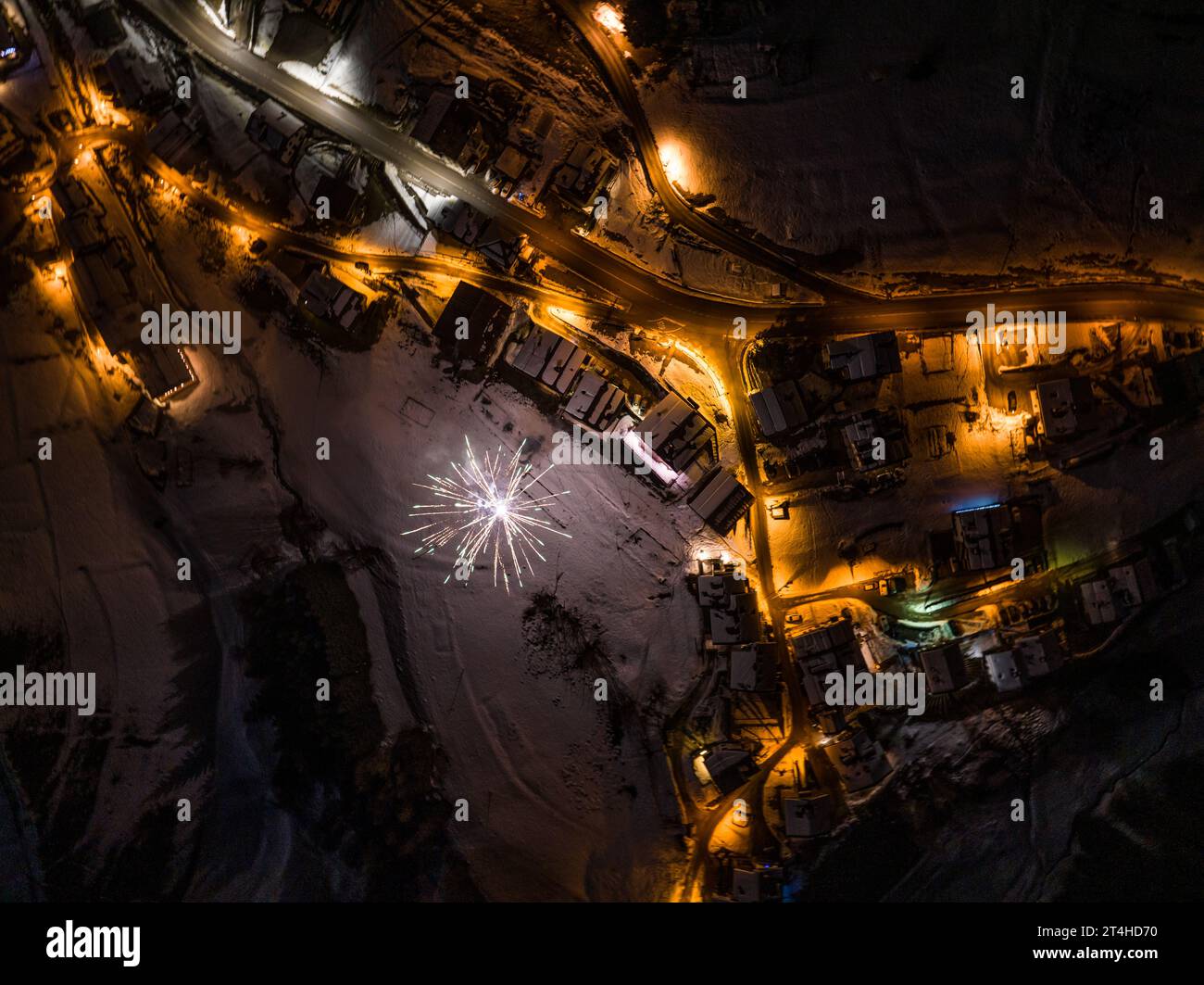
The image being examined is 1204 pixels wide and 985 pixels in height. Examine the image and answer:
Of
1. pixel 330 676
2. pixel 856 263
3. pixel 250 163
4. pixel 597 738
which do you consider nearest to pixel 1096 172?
pixel 856 263

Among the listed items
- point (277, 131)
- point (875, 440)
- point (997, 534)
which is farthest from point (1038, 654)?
point (277, 131)

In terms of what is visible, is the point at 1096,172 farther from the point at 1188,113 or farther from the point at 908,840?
the point at 908,840

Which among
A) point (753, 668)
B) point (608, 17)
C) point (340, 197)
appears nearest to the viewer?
point (753, 668)

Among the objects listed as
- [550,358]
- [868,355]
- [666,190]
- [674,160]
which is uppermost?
[674,160]

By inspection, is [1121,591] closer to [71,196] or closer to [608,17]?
[608,17]

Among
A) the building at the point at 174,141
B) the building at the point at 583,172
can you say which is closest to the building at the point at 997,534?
the building at the point at 583,172
